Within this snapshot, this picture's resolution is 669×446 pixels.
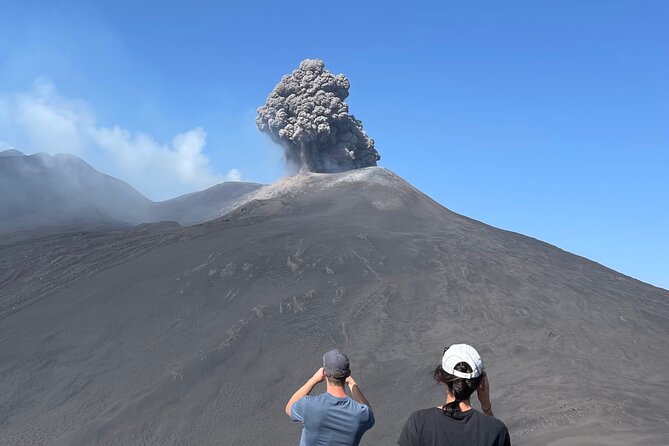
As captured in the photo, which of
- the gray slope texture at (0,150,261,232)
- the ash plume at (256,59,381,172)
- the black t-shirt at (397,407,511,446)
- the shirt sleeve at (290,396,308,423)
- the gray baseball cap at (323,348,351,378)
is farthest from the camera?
the gray slope texture at (0,150,261,232)

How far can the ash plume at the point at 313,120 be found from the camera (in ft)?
148

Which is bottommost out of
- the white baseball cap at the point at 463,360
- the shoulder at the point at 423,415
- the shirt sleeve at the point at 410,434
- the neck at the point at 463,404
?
the shirt sleeve at the point at 410,434

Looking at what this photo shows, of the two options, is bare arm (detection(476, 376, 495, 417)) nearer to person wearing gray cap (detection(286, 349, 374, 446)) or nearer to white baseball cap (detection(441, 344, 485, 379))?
white baseball cap (detection(441, 344, 485, 379))

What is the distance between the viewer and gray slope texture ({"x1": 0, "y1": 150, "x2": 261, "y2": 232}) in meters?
46.8

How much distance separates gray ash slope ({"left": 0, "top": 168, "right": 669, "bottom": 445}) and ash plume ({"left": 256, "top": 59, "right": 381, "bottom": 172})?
1616 cm

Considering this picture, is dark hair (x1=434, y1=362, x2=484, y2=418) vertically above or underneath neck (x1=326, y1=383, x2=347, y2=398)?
above

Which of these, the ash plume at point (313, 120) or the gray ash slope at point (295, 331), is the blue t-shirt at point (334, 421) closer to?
the gray ash slope at point (295, 331)

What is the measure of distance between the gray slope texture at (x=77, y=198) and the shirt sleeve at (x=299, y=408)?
4011cm

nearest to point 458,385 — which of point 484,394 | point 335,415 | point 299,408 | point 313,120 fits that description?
point 484,394

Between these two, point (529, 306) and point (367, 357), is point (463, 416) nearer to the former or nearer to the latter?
point (367, 357)

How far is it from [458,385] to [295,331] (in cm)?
1511

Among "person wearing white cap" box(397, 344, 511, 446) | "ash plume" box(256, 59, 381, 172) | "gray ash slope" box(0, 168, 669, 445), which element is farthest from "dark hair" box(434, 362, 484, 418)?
"ash plume" box(256, 59, 381, 172)

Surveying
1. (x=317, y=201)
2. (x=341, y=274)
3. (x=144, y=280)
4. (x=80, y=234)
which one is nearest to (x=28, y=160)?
(x=80, y=234)

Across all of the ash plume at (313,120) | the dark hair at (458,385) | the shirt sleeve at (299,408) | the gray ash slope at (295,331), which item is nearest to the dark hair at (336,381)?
the shirt sleeve at (299,408)
